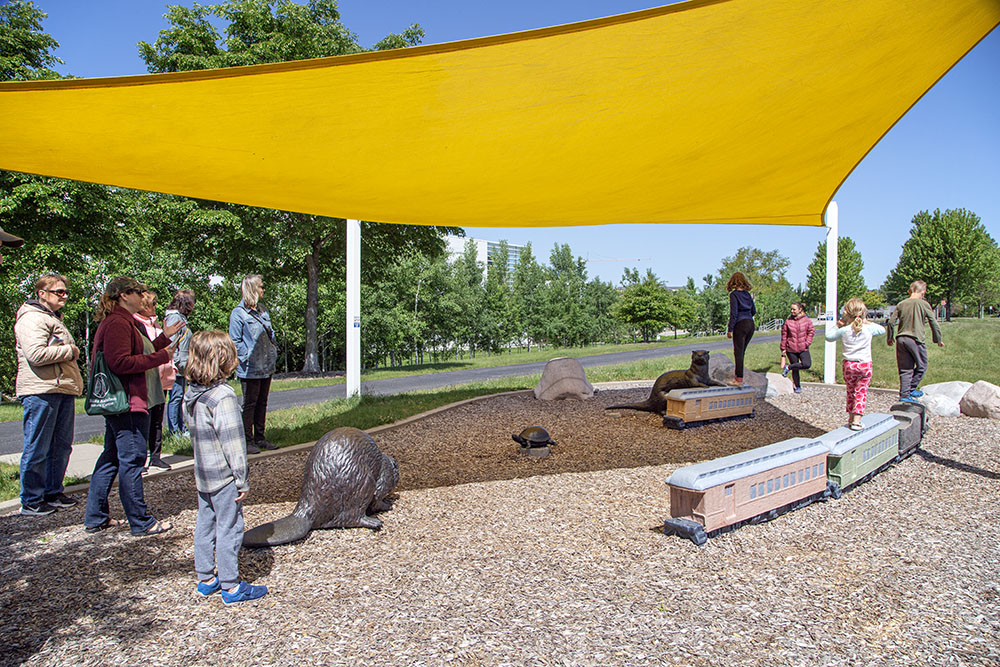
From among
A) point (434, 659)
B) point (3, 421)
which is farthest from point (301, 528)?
point (3, 421)

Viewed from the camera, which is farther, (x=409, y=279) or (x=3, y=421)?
(x=409, y=279)

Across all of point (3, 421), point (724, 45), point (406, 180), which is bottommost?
point (3, 421)

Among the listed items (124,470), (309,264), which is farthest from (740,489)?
(309,264)

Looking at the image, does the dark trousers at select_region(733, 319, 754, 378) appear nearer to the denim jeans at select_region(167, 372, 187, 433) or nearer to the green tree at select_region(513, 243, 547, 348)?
the denim jeans at select_region(167, 372, 187, 433)

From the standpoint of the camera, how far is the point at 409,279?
2966 centimetres

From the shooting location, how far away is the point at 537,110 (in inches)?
125

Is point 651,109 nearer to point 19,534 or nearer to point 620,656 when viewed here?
point 620,656

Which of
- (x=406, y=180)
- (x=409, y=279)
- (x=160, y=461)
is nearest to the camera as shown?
(x=406, y=180)

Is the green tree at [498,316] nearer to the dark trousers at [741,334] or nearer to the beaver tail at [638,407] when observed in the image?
the beaver tail at [638,407]

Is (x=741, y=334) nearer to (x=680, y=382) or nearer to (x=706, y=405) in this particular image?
(x=680, y=382)

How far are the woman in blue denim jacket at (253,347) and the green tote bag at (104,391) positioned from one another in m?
1.84

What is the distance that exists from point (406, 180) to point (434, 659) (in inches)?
130

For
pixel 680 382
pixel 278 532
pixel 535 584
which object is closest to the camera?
pixel 535 584

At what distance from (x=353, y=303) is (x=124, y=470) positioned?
16.9 ft
